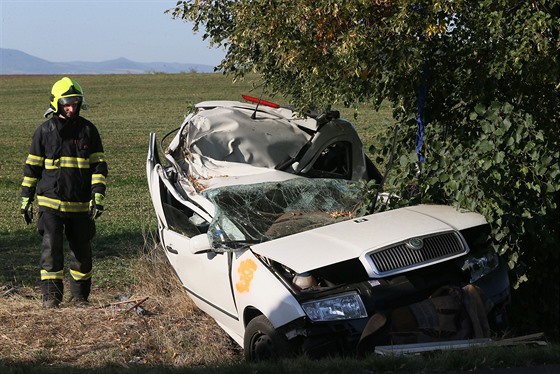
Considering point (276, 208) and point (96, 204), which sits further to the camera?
point (96, 204)

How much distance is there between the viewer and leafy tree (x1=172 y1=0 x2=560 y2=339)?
6.86 m

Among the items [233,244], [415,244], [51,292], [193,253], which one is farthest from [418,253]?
[51,292]

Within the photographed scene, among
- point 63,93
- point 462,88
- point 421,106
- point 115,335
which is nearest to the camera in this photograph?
point 115,335

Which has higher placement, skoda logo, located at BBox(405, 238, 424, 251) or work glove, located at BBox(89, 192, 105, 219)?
skoda logo, located at BBox(405, 238, 424, 251)

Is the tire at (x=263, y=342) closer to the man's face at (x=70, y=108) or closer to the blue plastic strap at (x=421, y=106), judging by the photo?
the man's face at (x=70, y=108)

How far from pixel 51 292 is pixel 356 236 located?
3.35 m

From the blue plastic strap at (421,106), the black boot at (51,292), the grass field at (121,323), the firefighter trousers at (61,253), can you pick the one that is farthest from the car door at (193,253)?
the blue plastic strap at (421,106)

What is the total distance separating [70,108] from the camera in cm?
804

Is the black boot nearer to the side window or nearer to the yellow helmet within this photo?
the yellow helmet

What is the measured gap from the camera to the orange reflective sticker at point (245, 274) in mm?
6113

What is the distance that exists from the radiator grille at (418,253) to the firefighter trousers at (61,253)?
3.44m

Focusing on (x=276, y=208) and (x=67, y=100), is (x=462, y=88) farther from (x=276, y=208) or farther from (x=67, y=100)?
(x=67, y=100)

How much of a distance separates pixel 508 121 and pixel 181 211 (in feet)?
9.26

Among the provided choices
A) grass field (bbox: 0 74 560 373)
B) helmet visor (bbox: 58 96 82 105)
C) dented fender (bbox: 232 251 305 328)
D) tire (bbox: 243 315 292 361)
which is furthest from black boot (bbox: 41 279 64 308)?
tire (bbox: 243 315 292 361)
